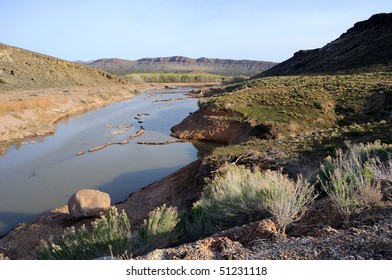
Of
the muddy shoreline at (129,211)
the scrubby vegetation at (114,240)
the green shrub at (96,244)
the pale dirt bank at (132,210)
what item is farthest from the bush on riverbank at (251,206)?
the muddy shoreline at (129,211)

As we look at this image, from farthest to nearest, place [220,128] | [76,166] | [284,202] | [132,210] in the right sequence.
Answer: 1. [220,128]
2. [76,166]
3. [132,210]
4. [284,202]

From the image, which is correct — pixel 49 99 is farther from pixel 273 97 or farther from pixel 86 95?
pixel 273 97

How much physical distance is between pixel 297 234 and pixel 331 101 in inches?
924

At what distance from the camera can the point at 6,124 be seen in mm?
28812

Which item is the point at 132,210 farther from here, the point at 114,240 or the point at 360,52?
the point at 360,52

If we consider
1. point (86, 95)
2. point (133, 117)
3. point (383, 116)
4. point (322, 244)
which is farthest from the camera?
point (86, 95)

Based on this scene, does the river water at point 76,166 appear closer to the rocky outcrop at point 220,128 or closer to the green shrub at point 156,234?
the rocky outcrop at point 220,128

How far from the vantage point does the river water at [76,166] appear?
15.2m

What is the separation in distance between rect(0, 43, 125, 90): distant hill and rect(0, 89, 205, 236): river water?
2767 cm

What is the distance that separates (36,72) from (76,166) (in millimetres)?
50620

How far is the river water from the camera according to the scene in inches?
599

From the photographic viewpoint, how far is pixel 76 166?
20016 mm

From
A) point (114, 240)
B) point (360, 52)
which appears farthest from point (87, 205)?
point (360, 52)
